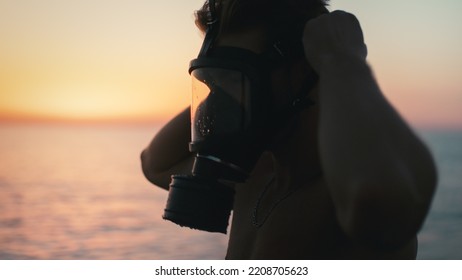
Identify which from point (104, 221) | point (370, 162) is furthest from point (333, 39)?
point (104, 221)

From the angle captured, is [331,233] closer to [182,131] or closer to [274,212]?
[274,212]

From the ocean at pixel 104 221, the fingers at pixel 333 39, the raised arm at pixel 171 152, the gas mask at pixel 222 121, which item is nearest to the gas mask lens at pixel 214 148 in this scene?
the gas mask at pixel 222 121

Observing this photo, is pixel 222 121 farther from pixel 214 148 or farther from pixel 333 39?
pixel 333 39

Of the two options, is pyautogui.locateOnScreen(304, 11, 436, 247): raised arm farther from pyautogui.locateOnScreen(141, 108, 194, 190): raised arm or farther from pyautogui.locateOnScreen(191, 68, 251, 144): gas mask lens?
pyautogui.locateOnScreen(141, 108, 194, 190): raised arm

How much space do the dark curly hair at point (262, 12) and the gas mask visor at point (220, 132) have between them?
5cm

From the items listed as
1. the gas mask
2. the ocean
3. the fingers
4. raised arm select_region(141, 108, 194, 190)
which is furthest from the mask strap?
the ocean

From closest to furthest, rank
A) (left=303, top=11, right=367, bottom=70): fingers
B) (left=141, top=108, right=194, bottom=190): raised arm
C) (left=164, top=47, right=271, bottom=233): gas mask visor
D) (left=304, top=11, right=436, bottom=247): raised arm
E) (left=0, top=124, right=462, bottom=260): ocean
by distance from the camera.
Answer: (left=304, top=11, right=436, bottom=247): raised arm < (left=303, top=11, right=367, bottom=70): fingers < (left=164, top=47, right=271, bottom=233): gas mask visor < (left=141, top=108, right=194, bottom=190): raised arm < (left=0, top=124, right=462, bottom=260): ocean

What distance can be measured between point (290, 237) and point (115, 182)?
10.8m

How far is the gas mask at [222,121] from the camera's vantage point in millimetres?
1424

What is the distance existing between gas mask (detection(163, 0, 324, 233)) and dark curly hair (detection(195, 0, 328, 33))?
0.11 ft

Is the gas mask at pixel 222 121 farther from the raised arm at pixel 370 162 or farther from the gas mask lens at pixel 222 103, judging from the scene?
the raised arm at pixel 370 162

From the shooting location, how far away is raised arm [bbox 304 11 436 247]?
1.14 m

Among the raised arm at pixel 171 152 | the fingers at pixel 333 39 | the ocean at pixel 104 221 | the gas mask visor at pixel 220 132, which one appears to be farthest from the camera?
the ocean at pixel 104 221
